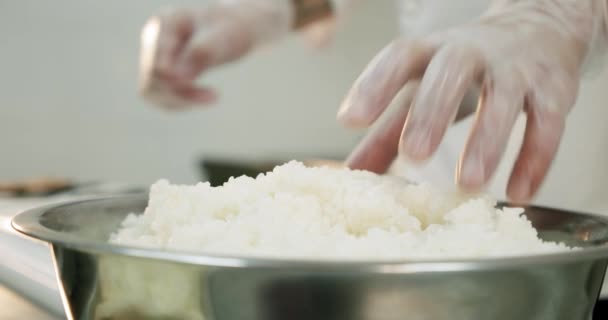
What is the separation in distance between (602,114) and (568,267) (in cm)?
60

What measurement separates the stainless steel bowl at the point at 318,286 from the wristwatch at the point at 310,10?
1.08 meters

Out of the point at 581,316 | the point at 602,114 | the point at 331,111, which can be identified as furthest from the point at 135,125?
the point at 581,316

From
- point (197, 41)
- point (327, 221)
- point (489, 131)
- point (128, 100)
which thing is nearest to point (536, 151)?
point (489, 131)

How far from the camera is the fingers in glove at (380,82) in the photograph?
0.52 m

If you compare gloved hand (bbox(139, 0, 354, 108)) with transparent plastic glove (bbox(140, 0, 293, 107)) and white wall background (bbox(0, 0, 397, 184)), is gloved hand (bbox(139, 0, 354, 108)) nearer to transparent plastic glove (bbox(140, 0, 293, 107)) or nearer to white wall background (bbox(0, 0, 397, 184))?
transparent plastic glove (bbox(140, 0, 293, 107))

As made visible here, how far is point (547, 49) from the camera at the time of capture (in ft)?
2.05

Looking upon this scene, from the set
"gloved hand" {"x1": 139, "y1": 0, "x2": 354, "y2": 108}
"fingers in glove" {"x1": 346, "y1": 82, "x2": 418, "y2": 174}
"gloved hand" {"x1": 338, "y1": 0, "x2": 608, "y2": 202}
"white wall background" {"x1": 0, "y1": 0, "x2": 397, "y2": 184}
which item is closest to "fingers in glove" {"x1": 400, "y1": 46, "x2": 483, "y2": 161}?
"gloved hand" {"x1": 338, "y1": 0, "x2": 608, "y2": 202}

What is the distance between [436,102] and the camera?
1.70 ft

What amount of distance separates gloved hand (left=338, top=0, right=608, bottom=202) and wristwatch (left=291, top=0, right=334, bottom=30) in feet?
2.43

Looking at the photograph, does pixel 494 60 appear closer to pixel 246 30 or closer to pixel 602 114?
pixel 602 114

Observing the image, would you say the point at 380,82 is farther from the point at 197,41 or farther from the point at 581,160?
the point at 197,41

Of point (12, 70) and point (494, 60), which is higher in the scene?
point (494, 60)

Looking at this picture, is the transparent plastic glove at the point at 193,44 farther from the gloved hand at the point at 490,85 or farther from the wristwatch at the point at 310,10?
the gloved hand at the point at 490,85

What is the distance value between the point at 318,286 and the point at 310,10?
116 cm
